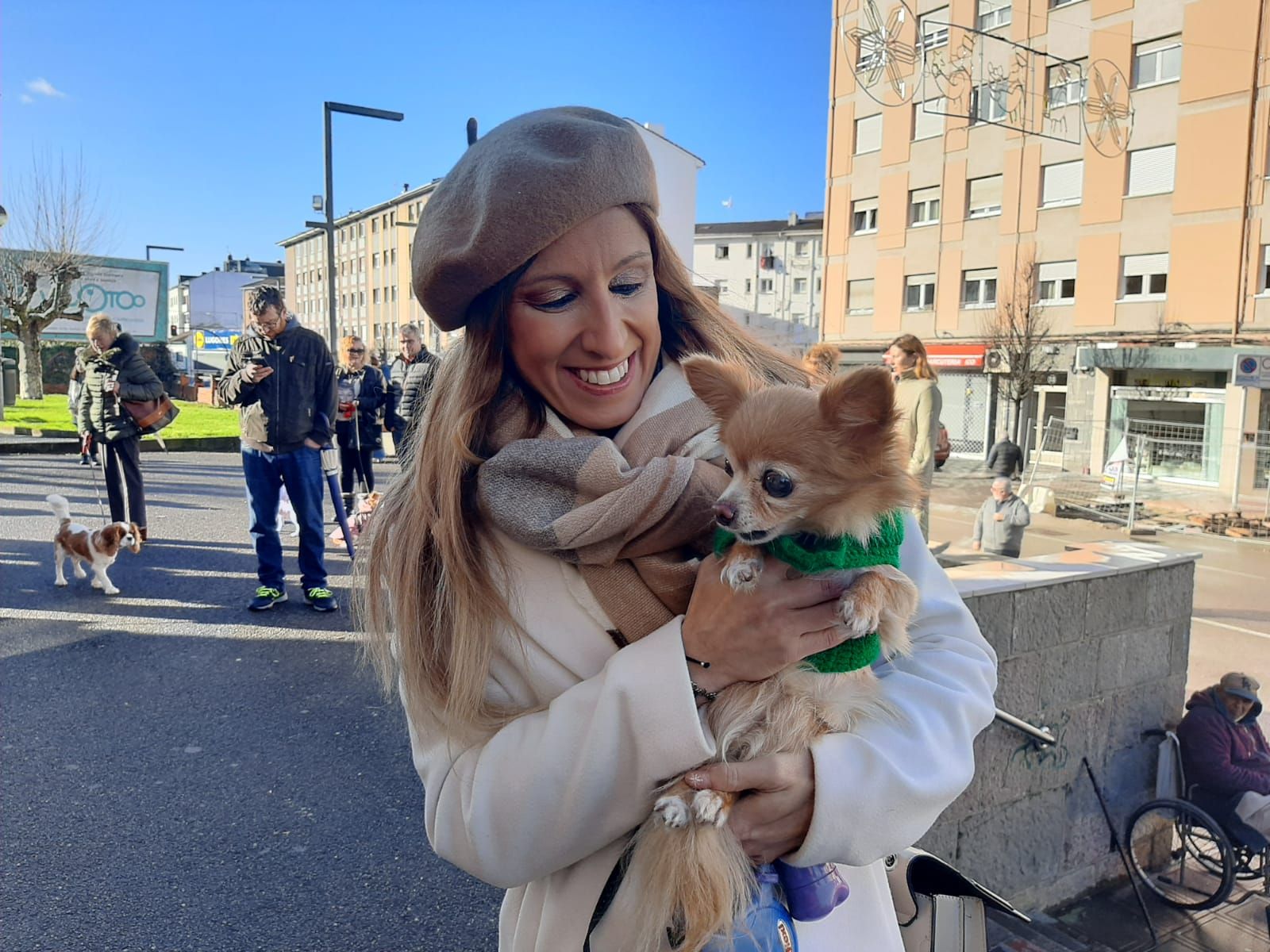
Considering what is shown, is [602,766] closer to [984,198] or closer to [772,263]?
[984,198]

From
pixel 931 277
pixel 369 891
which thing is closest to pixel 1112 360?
pixel 931 277

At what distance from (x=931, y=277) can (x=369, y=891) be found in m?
33.3

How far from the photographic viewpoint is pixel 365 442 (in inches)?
393

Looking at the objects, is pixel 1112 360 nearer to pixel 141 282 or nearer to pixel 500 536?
pixel 500 536

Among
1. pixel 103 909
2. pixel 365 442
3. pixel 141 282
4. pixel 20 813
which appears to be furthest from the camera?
pixel 141 282

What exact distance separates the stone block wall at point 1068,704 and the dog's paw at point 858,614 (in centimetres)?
230

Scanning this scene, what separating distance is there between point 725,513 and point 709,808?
446 millimetres

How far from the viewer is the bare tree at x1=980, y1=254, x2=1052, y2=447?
28.5m

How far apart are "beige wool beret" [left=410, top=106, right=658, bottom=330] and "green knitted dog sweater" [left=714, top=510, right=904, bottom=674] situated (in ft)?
2.04

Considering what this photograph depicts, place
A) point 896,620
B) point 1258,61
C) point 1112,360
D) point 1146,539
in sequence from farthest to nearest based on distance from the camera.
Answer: point 1112,360 < point 1258,61 < point 1146,539 < point 896,620

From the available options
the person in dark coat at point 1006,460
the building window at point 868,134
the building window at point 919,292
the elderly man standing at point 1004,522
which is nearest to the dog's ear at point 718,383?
the elderly man standing at point 1004,522

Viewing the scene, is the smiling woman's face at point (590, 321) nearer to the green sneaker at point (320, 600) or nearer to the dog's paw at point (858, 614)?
the dog's paw at point (858, 614)

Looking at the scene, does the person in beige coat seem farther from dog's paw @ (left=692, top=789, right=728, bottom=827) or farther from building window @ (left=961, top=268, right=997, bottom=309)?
building window @ (left=961, top=268, right=997, bottom=309)

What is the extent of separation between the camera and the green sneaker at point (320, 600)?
662 centimetres
